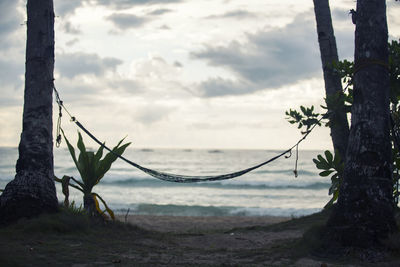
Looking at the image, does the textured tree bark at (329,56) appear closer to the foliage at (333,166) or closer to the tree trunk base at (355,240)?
the foliage at (333,166)

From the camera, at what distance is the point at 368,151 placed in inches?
203

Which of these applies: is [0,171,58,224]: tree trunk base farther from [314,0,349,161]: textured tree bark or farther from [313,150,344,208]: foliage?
[314,0,349,161]: textured tree bark

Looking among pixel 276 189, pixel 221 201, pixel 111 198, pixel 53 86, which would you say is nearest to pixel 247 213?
pixel 221 201

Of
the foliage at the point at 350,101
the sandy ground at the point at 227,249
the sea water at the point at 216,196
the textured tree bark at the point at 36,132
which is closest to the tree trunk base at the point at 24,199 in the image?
the textured tree bark at the point at 36,132

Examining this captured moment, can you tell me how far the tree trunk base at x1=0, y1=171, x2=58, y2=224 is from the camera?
6293mm

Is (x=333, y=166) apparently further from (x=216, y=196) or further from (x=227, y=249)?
(x=216, y=196)

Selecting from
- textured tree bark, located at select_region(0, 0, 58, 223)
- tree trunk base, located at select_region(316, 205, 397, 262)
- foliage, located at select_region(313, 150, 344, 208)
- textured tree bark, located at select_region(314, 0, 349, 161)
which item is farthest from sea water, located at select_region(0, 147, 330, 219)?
tree trunk base, located at select_region(316, 205, 397, 262)

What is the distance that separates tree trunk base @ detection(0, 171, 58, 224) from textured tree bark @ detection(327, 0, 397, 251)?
13.6 feet

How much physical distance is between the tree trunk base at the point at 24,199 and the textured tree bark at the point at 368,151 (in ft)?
13.6

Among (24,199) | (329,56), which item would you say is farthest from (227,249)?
(329,56)

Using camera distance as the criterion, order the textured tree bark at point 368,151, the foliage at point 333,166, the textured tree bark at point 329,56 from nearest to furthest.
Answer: the textured tree bark at point 368,151
the foliage at point 333,166
the textured tree bark at point 329,56

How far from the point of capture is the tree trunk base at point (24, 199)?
629 cm

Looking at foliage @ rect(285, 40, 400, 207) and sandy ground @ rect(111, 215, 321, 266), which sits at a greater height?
foliage @ rect(285, 40, 400, 207)

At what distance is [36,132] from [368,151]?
15.7 feet
